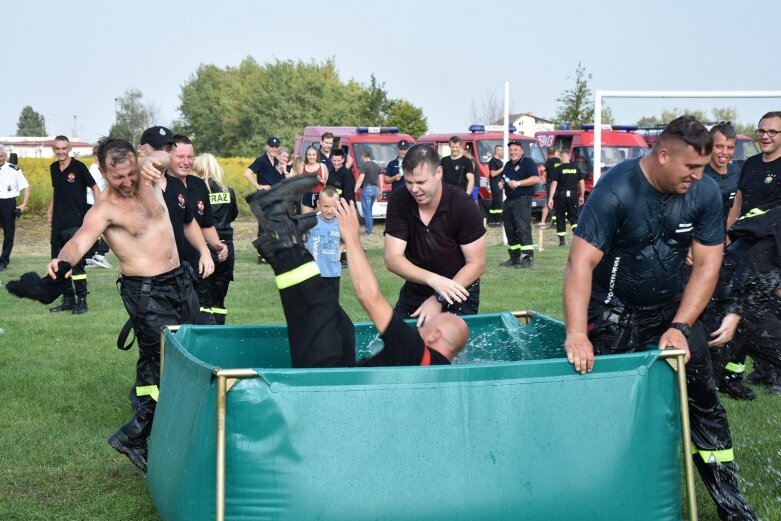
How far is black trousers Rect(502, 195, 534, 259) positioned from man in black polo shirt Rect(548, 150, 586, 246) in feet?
12.0

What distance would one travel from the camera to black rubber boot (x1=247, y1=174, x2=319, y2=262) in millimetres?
4648

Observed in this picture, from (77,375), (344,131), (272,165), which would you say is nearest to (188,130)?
(344,131)

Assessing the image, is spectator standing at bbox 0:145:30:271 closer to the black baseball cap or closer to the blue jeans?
the blue jeans

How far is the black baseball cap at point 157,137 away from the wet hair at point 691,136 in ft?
13.6

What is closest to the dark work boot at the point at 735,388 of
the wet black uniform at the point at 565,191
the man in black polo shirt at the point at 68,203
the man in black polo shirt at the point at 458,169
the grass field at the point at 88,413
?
the grass field at the point at 88,413

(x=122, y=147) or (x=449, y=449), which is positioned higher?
(x=122, y=147)

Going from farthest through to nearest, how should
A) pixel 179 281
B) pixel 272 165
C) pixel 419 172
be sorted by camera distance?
1. pixel 272 165
2. pixel 179 281
3. pixel 419 172

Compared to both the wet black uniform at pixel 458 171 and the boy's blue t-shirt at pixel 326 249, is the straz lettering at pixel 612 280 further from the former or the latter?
the wet black uniform at pixel 458 171

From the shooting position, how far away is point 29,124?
5468 inches

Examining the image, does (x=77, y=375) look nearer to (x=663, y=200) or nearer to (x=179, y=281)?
(x=179, y=281)

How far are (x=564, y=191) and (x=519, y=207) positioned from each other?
394cm

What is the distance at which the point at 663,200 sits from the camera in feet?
15.0

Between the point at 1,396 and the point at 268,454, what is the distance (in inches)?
175

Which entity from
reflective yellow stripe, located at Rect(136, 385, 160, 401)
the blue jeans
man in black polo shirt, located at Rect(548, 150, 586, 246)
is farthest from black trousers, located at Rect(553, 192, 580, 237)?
reflective yellow stripe, located at Rect(136, 385, 160, 401)
